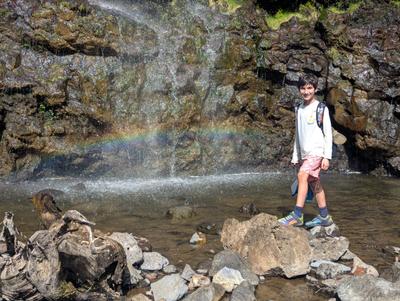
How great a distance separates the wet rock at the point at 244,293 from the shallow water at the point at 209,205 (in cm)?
28

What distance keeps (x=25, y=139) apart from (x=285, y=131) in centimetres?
833

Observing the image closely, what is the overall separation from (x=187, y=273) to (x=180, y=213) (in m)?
3.16

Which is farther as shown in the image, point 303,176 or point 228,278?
point 303,176

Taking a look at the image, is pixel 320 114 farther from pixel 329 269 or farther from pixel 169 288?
pixel 169 288

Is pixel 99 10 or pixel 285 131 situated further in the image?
pixel 285 131

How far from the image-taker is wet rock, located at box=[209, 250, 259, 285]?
21.0 feet

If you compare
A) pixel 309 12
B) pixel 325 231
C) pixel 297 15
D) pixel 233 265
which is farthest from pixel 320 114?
pixel 309 12

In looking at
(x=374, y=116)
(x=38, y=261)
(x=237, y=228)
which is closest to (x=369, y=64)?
(x=374, y=116)

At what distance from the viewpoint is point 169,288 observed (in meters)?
5.98

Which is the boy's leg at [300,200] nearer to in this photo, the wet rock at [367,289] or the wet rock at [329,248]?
the wet rock at [329,248]

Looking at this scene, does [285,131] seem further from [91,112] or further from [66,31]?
[66,31]

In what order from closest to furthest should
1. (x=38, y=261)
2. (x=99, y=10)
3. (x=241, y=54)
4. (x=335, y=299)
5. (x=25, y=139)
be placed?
1. (x=38, y=261)
2. (x=335, y=299)
3. (x=25, y=139)
4. (x=99, y=10)
5. (x=241, y=54)

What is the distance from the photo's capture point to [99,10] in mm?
15008

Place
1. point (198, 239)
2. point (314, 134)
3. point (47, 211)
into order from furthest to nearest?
point (314, 134) < point (198, 239) < point (47, 211)
